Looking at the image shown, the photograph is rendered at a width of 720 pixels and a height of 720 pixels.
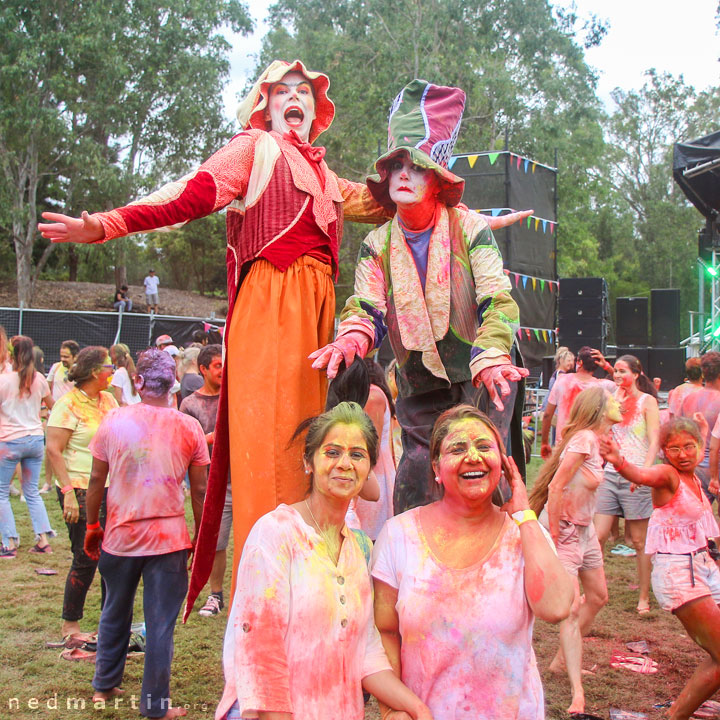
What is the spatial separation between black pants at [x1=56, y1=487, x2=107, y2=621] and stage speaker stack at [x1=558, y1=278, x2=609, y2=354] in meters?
9.85

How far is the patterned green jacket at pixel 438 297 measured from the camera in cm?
303

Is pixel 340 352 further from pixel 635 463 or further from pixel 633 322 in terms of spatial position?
pixel 633 322

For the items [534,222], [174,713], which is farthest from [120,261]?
[174,713]

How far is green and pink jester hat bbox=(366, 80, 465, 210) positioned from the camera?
121 inches

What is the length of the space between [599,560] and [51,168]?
23.7 meters

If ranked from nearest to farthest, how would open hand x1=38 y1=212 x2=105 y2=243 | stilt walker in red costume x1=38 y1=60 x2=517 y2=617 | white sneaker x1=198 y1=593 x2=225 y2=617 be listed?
open hand x1=38 y1=212 x2=105 y2=243 → stilt walker in red costume x1=38 y1=60 x2=517 y2=617 → white sneaker x1=198 y1=593 x2=225 y2=617

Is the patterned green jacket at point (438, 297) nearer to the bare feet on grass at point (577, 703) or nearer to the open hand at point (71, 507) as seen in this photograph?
the bare feet on grass at point (577, 703)

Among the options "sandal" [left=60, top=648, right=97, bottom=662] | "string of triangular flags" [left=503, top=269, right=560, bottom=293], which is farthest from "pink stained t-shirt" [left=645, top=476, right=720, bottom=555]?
"string of triangular flags" [left=503, top=269, right=560, bottom=293]

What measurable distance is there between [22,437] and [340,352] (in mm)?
4787

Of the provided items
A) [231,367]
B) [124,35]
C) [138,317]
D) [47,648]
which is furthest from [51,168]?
[231,367]

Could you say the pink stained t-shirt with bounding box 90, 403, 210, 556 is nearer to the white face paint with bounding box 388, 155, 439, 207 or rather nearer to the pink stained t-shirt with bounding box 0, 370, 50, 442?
the white face paint with bounding box 388, 155, 439, 207

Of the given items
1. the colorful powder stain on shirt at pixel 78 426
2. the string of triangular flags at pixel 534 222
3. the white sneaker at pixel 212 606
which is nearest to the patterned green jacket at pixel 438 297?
the colorful powder stain on shirt at pixel 78 426

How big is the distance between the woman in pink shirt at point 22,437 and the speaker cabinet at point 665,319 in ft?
34.5

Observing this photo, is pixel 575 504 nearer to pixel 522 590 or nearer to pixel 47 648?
pixel 522 590
